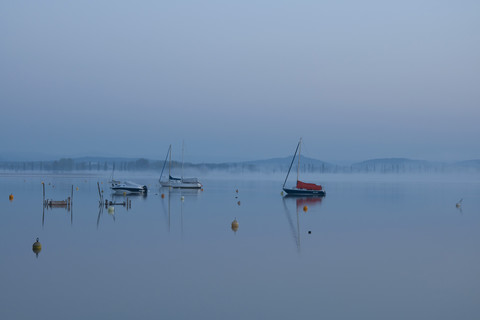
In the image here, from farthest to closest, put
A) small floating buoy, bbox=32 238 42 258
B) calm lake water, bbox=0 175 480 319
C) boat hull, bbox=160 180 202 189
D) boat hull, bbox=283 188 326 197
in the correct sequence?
boat hull, bbox=160 180 202 189 → boat hull, bbox=283 188 326 197 → small floating buoy, bbox=32 238 42 258 → calm lake water, bbox=0 175 480 319

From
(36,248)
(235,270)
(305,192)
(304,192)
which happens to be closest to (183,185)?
(304,192)

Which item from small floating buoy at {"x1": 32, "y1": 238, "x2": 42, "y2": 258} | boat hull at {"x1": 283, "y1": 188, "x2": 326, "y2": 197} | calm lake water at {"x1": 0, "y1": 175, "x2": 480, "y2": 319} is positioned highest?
boat hull at {"x1": 283, "y1": 188, "x2": 326, "y2": 197}

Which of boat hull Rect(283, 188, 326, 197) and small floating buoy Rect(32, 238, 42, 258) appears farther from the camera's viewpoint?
boat hull Rect(283, 188, 326, 197)

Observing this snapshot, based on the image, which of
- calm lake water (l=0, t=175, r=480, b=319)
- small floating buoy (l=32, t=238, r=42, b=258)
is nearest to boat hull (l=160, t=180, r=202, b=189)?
calm lake water (l=0, t=175, r=480, b=319)

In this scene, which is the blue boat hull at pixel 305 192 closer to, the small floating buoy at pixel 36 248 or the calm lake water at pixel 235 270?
the calm lake water at pixel 235 270

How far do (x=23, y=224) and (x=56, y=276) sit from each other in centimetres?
2098

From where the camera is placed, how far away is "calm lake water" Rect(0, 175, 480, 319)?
19.2 m

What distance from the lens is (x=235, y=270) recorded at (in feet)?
84.6

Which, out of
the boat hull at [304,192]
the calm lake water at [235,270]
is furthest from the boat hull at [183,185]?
the calm lake water at [235,270]

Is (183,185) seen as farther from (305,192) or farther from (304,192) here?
(305,192)

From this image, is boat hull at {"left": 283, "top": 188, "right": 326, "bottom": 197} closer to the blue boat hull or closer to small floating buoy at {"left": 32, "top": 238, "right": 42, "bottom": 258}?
the blue boat hull

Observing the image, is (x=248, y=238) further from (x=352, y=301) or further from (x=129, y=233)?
(x=352, y=301)

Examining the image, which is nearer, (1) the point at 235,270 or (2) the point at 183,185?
(1) the point at 235,270

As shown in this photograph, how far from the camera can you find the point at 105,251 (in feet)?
99.1
